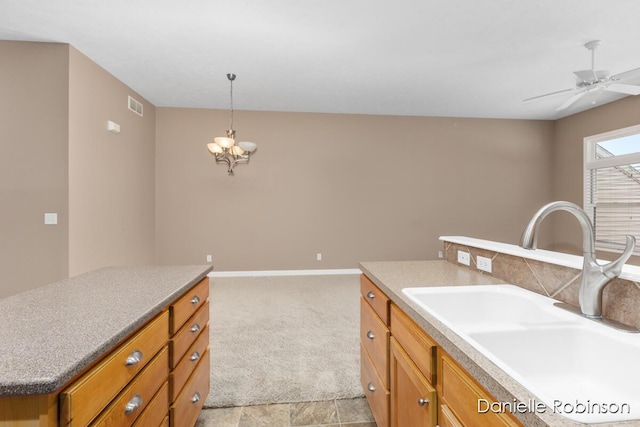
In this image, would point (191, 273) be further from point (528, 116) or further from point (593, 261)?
point (528, 116)

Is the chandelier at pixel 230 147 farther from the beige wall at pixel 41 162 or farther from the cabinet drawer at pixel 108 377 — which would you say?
the cabinet drawer at pixel 108 377

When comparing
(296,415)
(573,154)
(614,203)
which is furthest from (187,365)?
(573,154)

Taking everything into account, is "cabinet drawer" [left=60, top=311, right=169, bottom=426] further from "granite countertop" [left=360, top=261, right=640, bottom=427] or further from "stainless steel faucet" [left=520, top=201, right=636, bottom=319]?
"stainless steel faucet" [left=520, top=201, right=636, bottom=319]

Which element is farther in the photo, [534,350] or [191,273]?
[191,273]

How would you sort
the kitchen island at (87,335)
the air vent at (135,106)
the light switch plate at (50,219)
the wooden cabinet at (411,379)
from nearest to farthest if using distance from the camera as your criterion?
the kitchen island at (87,335) < the wooden cabinet at (411,379) < the light switch plate at (50,219) < the air vent at (135,106)

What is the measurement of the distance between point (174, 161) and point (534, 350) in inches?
216

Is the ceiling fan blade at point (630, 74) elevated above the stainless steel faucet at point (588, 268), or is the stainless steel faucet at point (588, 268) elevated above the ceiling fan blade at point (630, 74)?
the ceiling fan blade at point (630, 74)

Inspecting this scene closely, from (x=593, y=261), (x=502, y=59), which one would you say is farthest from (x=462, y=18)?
(x=593, y=261)

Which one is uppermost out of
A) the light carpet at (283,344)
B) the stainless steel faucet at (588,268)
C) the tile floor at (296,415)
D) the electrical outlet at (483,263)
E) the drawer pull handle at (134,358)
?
the stainless steel faucet at (588,268)

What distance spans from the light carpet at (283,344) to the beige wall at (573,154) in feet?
14.0

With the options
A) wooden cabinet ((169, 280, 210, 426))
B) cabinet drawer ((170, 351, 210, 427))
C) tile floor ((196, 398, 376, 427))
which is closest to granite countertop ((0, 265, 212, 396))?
wooden cabinet ((169, 280, 210, 426))

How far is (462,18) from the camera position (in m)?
2.71

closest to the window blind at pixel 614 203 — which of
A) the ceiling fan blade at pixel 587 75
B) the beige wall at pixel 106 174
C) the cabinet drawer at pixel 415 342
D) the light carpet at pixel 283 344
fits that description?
the ceiling fan blade at pixel 587 75

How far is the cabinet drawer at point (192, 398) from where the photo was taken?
1.26 m
